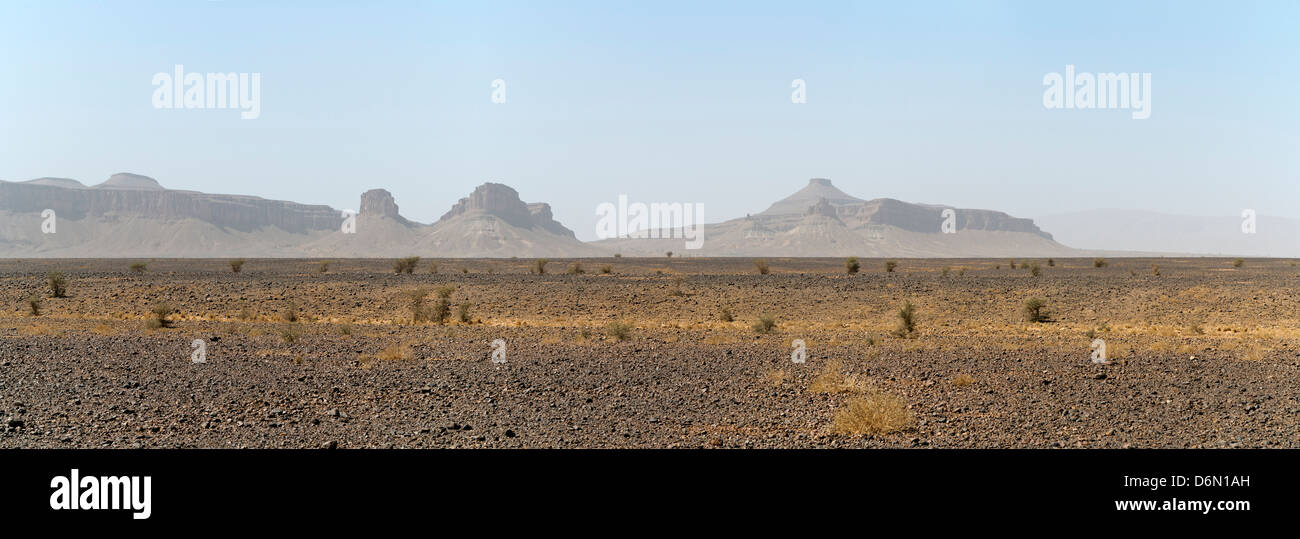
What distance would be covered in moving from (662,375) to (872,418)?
559 centimetres

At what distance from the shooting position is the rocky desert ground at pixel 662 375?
35.3 feet

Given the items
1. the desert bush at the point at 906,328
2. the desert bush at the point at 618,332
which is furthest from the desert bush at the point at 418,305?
the desert bush at the point at 906,328

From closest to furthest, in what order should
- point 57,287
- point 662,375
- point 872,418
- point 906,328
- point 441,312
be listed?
point 872,418 → point 662,375 → point 906,328 → point 441,312 → point 57,287

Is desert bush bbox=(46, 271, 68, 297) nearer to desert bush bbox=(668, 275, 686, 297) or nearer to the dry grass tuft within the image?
desert bush bbox=(668, 275, 686, 297)

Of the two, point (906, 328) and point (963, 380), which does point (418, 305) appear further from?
point (963, 380)

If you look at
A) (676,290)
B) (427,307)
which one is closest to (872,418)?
(427,307)

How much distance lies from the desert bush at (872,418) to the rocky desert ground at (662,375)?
0.10 ft

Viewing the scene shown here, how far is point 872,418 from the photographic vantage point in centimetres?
1100

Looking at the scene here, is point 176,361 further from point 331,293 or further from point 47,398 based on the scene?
point 331,293

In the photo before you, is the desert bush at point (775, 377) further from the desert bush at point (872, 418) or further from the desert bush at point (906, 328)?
the desert bush at point (906, 328)

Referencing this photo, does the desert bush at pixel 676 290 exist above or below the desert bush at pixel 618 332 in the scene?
above

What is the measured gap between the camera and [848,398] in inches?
525
